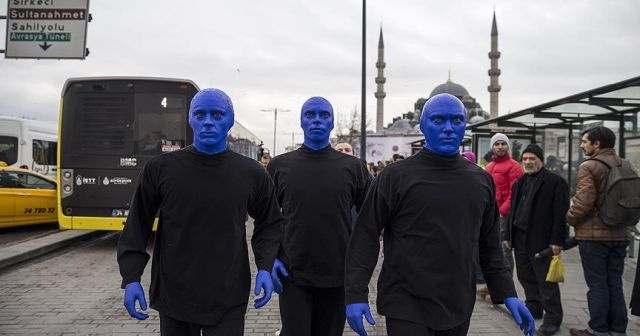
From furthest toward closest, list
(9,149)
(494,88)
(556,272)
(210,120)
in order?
(494,88) → (9,149) → (556,272) → (210,120)

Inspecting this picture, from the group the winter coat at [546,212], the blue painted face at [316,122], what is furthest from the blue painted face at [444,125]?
the winter coat at [546,212]

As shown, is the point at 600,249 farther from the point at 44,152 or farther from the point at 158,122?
the point at 44,152

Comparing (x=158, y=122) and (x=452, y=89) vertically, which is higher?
(x=452, y=89)

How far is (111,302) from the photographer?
5828 mm

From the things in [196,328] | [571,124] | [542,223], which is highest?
[571,124]

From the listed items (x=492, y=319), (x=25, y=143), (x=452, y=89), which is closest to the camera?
A: (x=492, y=319)

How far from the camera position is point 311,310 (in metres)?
3.49

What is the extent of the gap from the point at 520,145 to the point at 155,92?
7.48m

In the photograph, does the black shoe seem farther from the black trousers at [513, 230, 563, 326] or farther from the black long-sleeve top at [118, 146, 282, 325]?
the black long-sleeve top at [118, 146, 282, 325]

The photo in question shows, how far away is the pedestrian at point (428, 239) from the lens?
2463 mm

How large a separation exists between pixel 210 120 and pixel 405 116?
316 ft

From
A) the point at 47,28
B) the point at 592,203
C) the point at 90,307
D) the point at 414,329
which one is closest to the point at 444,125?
the point at 414,329

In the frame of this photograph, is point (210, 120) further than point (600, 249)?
No

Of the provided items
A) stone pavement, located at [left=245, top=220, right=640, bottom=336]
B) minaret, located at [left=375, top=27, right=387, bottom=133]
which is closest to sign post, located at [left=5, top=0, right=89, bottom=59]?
stone pavement, located at [left=245, top=220, right=640, bottom=336]
